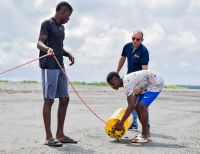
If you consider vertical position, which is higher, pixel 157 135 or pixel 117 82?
pixel 117 82

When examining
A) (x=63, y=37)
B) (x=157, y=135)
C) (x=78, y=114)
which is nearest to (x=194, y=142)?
(x=157, y=135)

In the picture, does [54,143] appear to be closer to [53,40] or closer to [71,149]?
[71,149]

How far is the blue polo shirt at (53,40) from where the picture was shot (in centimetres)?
825

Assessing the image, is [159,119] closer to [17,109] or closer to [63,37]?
[17,109]

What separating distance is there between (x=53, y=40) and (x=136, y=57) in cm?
227

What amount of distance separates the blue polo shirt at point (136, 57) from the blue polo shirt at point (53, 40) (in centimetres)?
202

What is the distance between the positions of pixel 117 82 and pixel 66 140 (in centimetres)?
129

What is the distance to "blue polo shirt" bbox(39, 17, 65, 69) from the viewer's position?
325 inches

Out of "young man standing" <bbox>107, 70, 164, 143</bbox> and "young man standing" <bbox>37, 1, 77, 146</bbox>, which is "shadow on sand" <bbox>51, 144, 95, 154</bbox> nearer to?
"young man standing" <bbox>37, 1, 77, 146</bbox>

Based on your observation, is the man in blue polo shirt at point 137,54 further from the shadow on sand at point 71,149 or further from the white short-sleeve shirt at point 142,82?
the shadow on sand at point 71,149

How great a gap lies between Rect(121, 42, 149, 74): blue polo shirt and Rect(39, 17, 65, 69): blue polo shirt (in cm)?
202

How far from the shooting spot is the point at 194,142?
9484mm

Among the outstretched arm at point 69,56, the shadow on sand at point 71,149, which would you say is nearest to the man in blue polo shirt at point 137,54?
the outstretched arm at point 69,56

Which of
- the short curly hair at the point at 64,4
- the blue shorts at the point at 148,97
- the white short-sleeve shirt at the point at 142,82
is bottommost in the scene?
the blue shorts at the point at 148,97
